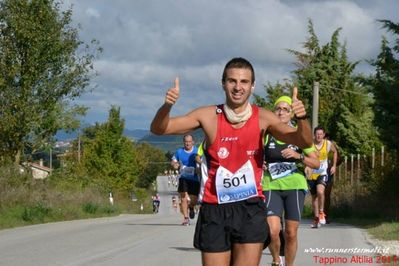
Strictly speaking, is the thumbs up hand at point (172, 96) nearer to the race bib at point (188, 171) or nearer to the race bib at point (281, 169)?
the race bib at point (281, 169)

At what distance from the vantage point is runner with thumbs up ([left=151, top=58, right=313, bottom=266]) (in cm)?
594

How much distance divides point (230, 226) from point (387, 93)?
1437 cm

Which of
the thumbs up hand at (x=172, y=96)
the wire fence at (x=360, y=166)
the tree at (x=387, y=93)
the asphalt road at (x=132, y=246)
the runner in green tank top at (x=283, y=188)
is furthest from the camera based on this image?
the wire fence at (x=360, y=166)

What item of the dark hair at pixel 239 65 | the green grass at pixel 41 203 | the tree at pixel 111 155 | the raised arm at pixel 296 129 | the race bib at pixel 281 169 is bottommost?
the green grass at pixel 41 203

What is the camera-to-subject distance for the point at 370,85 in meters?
20.6

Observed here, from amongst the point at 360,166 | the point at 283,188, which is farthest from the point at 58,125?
the point at 283,188

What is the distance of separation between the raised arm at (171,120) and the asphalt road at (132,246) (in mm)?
4742

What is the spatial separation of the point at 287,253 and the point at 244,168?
10.3 ft

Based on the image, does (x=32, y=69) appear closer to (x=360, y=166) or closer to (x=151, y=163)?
(x=360, y=166)

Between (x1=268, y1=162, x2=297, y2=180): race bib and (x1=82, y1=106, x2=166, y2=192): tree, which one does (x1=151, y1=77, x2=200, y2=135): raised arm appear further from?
(x1=82, y1=106, x2=166, y2=192): tree

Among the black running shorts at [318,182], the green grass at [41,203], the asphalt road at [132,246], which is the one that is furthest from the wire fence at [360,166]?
the green grass at [41,203]

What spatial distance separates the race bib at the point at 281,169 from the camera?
8906mm

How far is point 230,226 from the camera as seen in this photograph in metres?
5.95

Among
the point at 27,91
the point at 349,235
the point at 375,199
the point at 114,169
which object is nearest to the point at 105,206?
the point at 27,91
